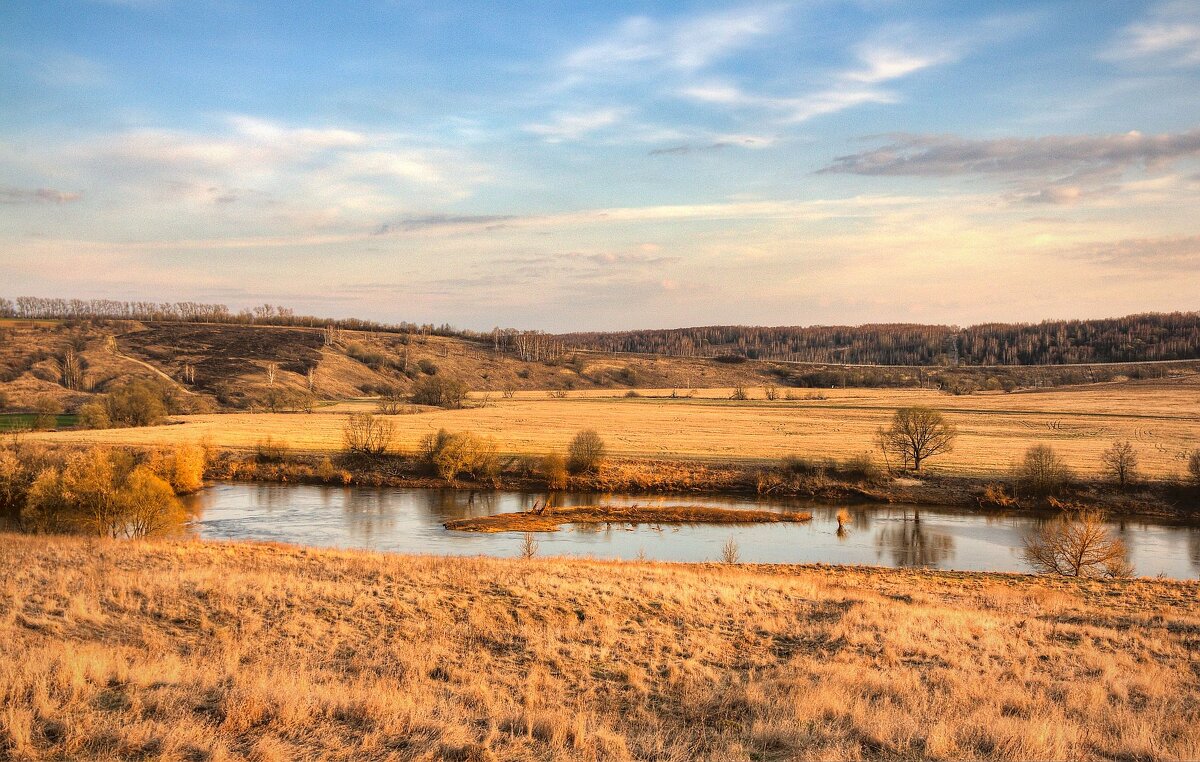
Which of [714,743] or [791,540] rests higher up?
[714,743]

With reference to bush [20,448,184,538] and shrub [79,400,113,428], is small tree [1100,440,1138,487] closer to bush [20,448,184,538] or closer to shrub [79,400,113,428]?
bush [20,448,184,538]

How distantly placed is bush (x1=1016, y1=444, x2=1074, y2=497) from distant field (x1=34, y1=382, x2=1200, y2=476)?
360 cm

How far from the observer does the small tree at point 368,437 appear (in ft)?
173

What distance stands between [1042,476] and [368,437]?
4172 cm

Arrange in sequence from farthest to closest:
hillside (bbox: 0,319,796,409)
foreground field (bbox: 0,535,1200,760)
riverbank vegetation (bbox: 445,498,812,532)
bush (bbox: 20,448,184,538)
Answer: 1. hillside (bbox: 0,319,796,409)
2. riverbank vegetation (bbox: 445,498,812,532)
3. bush (bbox: 20,448,184,538)
4. foreground field (bbox: 0,535,1200,760)

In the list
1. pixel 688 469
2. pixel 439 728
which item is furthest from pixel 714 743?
pixel 688 469

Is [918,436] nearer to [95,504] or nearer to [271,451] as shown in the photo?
[271,451]

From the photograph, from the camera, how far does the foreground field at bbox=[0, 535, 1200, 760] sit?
836 centimetres

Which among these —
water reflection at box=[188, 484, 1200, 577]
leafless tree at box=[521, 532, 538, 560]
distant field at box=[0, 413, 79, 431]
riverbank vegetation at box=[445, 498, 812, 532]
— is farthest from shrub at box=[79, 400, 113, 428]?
leafless tree at box=[521, 532, 538, 560]

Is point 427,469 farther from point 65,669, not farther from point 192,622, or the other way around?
point 65,669

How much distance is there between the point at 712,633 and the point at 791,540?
21.3 metres

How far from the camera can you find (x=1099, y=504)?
41344mm

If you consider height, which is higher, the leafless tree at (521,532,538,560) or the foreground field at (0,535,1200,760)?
the foreground field at (0,535,1200,760)

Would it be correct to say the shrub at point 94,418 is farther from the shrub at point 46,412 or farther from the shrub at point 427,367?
the shrub at point 427,367
